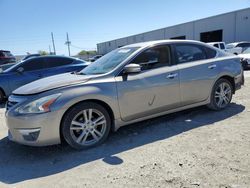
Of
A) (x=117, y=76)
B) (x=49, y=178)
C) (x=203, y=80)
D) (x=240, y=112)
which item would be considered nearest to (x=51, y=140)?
(x=49, y=178)

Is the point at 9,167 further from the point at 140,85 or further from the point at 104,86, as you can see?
the point at 140,85

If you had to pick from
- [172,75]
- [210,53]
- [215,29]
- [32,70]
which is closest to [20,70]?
[32,70]

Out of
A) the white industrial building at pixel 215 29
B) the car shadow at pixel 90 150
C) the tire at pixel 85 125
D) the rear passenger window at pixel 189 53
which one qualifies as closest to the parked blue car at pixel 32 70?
the car shadow at pixel 90 150

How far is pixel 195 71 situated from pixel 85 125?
7.84 ft

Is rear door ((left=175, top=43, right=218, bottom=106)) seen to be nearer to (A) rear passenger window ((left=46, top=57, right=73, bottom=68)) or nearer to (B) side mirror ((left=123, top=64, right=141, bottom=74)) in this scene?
(B) side mirror ((left=123, top=64, right=141, bottom=74))

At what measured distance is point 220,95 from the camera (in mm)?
5211

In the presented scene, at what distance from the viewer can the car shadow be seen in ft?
10.7

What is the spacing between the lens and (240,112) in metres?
5.09

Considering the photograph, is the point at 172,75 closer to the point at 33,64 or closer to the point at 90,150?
the point at 90,150

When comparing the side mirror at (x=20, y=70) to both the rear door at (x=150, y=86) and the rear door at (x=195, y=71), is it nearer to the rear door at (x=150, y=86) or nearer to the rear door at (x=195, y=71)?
the rear door at (x=150, y=86)

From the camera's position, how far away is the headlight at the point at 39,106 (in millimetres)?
3406

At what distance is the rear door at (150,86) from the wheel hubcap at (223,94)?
3.84ft

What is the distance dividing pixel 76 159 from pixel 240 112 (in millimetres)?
3547

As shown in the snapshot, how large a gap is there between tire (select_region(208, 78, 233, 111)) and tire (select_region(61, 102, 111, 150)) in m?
2.45
